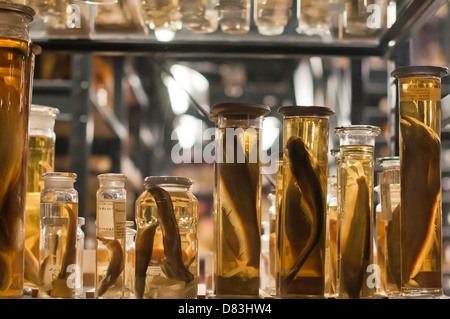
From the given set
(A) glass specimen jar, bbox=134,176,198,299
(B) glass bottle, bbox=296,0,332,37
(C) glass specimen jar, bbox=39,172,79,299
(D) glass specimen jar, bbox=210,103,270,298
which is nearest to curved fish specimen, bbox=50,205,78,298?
(C) glass specimen jar, bbox=39,172,79,299

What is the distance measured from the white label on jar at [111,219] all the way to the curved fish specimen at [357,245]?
324 millimetres

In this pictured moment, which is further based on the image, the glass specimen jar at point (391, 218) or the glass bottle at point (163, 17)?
the glass bottle at point (163, 17)

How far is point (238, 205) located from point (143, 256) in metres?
0.15

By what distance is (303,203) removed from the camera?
93 cm

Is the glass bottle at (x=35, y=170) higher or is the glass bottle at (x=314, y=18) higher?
the glass bottle at (x=314, y=18)

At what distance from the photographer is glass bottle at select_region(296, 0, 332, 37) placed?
1.26 metres

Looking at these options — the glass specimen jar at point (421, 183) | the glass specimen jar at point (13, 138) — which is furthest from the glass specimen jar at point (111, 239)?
the glass specimen jar at point (421, 183)

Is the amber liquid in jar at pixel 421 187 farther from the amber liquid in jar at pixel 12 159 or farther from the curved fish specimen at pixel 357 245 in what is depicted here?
the amber liquid in jar at pixel 12 159

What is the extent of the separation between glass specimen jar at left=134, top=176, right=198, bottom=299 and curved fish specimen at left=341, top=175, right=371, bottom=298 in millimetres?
221

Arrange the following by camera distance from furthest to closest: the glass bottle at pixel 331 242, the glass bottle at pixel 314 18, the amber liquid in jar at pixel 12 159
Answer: the glass bottle at pixel 314 18
the glass bottle at pixel 331 242
the amber liquid in jar at pixel 12 159

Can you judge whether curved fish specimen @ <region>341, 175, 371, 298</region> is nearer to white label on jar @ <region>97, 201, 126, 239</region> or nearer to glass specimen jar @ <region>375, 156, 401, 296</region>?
glass specimen jar @ <region>375, 156, 401, 296</region>

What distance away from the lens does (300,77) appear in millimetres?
2760

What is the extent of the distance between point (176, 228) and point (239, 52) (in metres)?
0.55

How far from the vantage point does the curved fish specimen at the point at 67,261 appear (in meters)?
0.94
